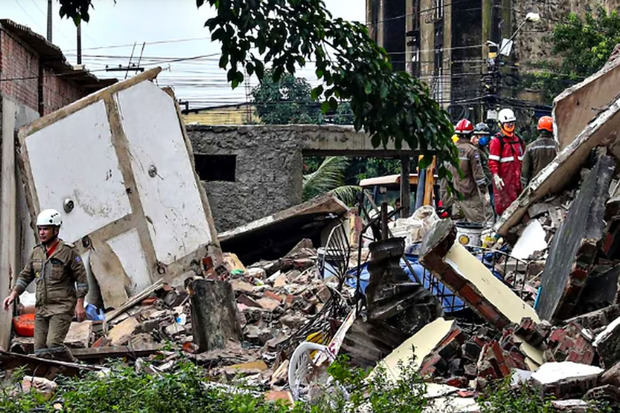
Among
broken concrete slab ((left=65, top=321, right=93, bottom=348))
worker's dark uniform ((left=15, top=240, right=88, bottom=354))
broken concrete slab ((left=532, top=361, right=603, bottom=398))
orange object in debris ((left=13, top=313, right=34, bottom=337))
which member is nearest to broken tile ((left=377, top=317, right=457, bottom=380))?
broken concrete slab ((left=532, top=361, right=603, bottom=398))

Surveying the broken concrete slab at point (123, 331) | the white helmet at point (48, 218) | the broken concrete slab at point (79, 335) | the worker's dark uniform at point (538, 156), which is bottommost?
the broken concrete slab at point (123, 331)

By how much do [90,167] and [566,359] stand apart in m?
7.73

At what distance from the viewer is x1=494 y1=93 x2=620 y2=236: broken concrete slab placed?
949 centimetres

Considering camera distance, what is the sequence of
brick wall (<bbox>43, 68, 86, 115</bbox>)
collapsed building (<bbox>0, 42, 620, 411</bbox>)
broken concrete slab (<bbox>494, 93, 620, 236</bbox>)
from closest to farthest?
collapsed building (<bbox>0, 42, 620, 411</bbox>)
broken concrete slab (<bbox>494, 93, 620, 236</bbox>)
brick wall (<bbox>43, 68, 86, 115</bbox>)

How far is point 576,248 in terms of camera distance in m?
7.73

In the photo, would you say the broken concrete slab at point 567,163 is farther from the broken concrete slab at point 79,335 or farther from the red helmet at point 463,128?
the broken concrete slab at point 79,335

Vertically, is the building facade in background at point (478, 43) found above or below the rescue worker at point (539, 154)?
above

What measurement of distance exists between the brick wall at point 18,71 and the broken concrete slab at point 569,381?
304 inches

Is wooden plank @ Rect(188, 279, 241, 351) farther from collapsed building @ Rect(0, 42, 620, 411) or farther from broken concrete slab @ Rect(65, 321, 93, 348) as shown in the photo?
broken concrete slab @ Rect(65, 321, 93, 348)

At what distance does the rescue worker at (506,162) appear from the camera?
41.5 ft

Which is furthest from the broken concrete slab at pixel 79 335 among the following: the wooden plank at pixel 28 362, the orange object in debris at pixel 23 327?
the wooden plank at pixel 28 362

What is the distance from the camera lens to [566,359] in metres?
6.60

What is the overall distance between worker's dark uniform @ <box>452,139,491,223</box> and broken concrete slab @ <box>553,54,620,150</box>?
1.51 metres

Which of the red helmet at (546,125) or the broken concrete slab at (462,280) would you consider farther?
the red helmet at (546,125)
